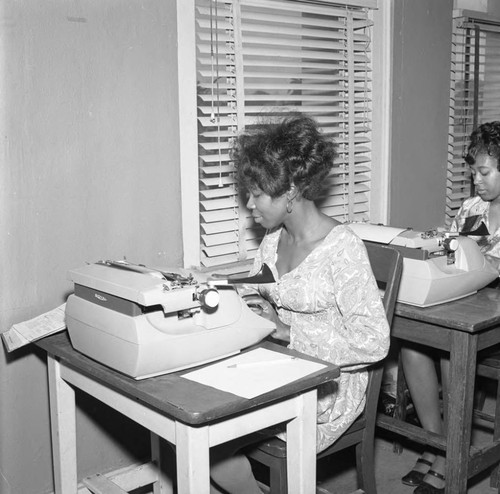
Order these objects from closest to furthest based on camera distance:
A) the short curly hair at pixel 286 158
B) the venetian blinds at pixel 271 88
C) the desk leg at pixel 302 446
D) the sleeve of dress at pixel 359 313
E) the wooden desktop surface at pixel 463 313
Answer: the desk leg at pixel 302 446 < the sleeve of dress at pixel 359 313 < the short curly hair at pixel 286 158 < the wooden desktop surface at pixel 463 313 < the venetian blinds at pixel 271 88

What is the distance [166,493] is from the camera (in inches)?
105

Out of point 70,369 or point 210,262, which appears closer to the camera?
point 70,369

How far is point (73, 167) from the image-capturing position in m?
2.45

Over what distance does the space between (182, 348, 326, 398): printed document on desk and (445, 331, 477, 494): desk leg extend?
0.75m

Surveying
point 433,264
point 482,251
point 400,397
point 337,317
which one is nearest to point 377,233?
point 433,264

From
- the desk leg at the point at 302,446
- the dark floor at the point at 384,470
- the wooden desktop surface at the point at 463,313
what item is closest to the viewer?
the desk leg at the point at 302,446

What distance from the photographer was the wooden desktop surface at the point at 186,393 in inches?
67.4

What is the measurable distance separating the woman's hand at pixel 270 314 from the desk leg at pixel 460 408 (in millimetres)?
615

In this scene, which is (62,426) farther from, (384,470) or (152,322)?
(384,470)

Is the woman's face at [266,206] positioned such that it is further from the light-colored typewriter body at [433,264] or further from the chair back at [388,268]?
the light-colored typewriter body at [433,264]

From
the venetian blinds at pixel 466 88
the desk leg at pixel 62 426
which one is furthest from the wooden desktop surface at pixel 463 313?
the venetian blinds at pixel 466 88

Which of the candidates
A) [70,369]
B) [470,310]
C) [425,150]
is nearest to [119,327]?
[70,369]

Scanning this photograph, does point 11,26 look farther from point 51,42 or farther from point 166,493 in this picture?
point 166,493

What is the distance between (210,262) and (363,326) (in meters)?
0.88
